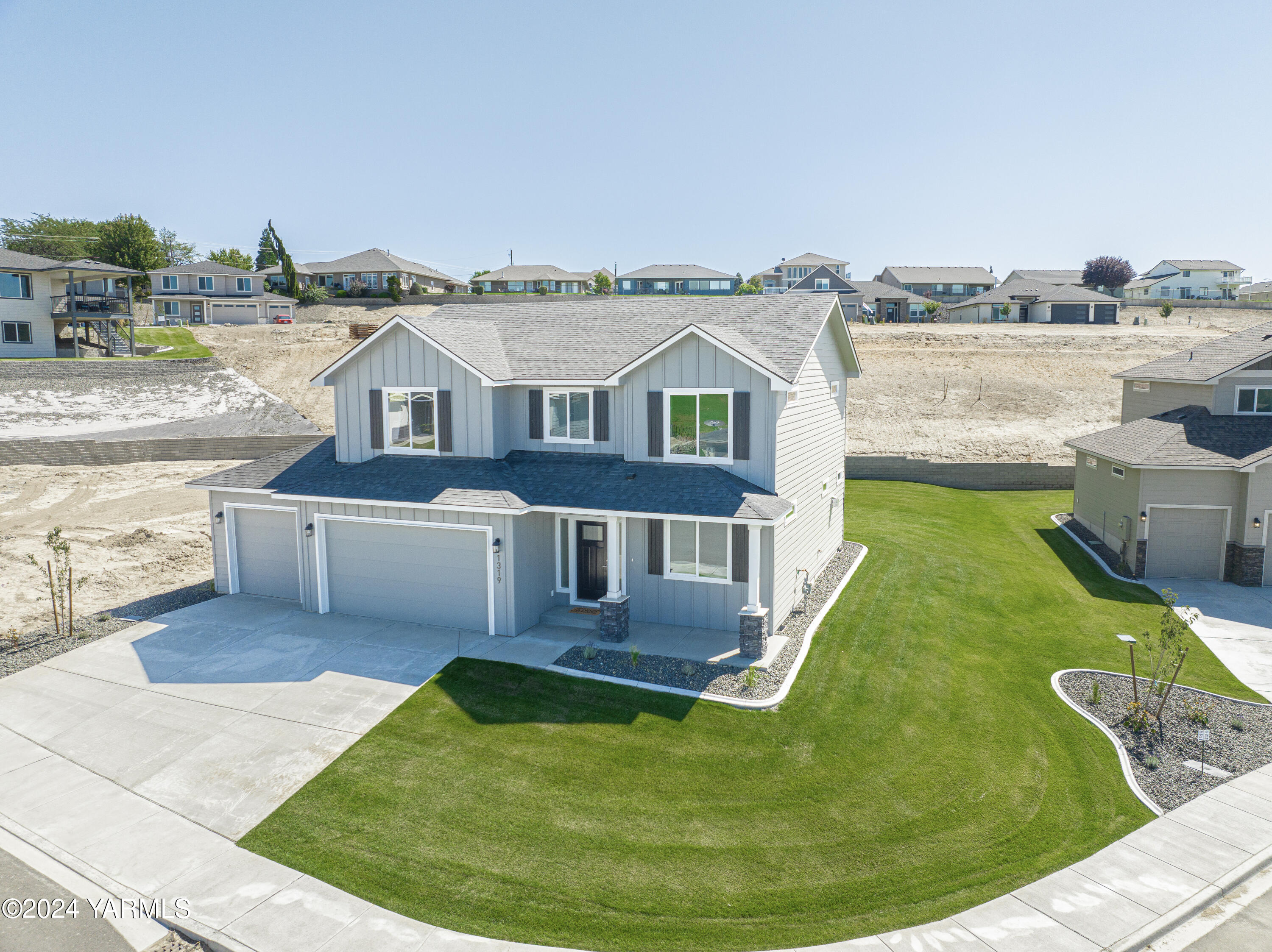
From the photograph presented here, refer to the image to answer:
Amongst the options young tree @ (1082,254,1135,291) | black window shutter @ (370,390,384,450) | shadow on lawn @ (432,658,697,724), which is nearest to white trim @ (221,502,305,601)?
black window shutter @ (370,390,384,450)

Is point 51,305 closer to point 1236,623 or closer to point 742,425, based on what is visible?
point 742,425

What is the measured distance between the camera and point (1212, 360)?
24.1 meters

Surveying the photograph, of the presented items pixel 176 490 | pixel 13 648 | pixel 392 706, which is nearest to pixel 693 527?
pixel 392 706

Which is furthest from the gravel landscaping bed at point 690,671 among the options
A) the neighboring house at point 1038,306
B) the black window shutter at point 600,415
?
the neighboring house at point 1038,306

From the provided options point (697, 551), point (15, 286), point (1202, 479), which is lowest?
point (697, 551)

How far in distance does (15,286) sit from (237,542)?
38.8 metres

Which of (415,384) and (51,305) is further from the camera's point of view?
(51,305)

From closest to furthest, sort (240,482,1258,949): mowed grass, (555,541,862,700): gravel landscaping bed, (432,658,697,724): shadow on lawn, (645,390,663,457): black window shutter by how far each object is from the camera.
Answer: (240,482,1258,949): mowed grass, (432,658,697,724): shadow on lawn, (555,541,862,700): gravel landscaping bed, (645,390,663,457): black window shutter

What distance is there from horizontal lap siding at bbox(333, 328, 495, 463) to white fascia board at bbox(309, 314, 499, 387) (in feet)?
0.43

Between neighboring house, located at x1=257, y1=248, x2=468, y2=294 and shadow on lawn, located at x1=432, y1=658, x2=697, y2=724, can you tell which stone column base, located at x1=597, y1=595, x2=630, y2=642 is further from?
neighboring house, located at x1=257, y1=248, x2=468, y2=294

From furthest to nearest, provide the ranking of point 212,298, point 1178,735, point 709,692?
point 212,298 → point 709,692 → point 1178,735

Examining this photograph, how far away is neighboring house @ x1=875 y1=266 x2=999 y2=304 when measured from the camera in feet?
290

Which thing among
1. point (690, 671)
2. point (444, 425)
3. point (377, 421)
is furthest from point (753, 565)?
point (377, 421)

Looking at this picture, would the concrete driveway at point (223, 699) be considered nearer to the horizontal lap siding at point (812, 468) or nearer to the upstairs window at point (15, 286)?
the horizontal lap siding at point (812, 468)
